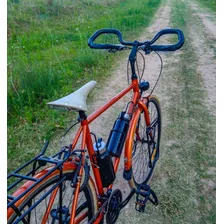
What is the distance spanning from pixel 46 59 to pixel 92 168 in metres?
4.13

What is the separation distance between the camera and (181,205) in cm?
252

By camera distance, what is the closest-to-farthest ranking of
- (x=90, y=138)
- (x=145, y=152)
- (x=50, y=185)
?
(x=50, y=185) → (x=90, y=138) → (x=145, y=152)

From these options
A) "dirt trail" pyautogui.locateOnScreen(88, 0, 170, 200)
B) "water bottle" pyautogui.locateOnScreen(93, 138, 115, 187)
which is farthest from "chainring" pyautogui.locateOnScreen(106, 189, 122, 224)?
"dirt trail" pyautogui.locateOnScreen(88, 0, 170, 200)

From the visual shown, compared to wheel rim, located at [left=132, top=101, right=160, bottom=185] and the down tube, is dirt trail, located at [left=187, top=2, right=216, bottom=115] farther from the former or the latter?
the down tube

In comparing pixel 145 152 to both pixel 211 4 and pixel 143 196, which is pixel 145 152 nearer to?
pixel 143 196

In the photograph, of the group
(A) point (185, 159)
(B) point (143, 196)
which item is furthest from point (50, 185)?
(A) point (185, 159)

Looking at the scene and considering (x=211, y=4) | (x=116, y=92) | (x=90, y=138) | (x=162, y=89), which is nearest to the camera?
(x=90, y=138)

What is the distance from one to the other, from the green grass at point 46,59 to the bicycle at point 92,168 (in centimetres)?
132

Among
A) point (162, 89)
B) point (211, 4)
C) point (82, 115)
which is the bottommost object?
point (162, 89)

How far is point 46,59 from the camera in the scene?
5.53m

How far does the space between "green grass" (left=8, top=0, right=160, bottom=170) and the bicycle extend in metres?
1.32

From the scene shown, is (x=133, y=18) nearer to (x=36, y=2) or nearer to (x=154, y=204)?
(x=36, y=2)

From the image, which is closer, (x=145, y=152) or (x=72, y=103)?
(x=72, y=103)

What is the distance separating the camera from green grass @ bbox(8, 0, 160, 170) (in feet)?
11.8
